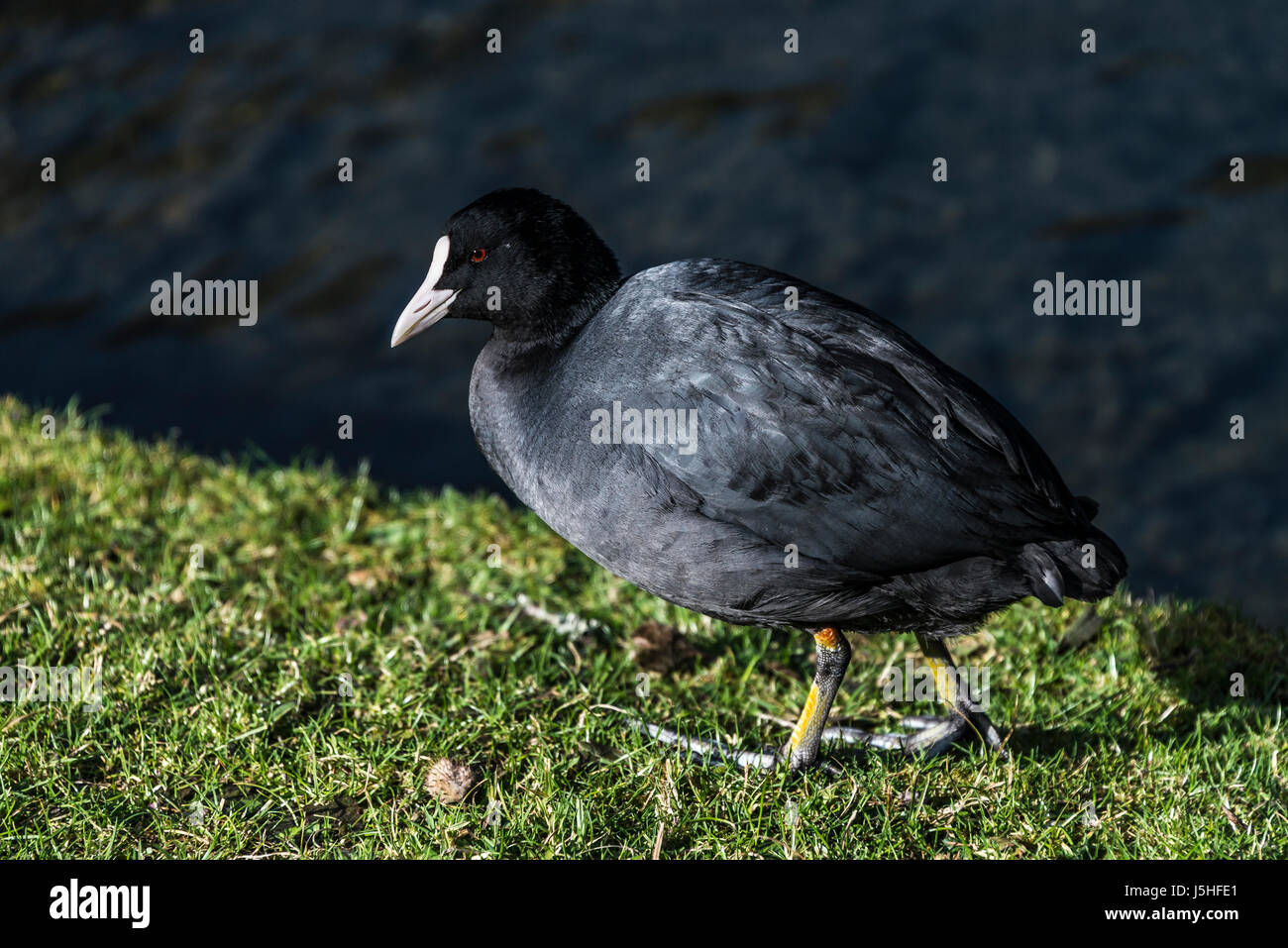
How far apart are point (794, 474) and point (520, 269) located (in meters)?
1.05

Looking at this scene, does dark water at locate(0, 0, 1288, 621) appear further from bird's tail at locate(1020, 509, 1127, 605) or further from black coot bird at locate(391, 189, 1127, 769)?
black coot bird at locate(391, 189, 1127, 769)

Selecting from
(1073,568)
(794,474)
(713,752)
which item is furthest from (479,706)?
(1073,568)

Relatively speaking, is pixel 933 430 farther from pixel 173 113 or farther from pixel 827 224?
pixel 173 113

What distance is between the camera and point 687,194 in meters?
7.98

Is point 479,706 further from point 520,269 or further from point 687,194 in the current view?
point 687,194

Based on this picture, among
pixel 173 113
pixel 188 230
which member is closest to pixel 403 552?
pixel 188 230

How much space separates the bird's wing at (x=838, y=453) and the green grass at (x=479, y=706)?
0.65 meters

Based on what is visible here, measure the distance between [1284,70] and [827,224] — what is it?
2953 mm

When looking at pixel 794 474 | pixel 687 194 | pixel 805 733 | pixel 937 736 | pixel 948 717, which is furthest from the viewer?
pixel 687 194

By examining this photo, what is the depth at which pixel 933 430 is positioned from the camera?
316cm

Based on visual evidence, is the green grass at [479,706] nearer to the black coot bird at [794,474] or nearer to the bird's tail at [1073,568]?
the black coot bird at [794,474]

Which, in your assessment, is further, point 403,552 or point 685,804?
point 403,552
